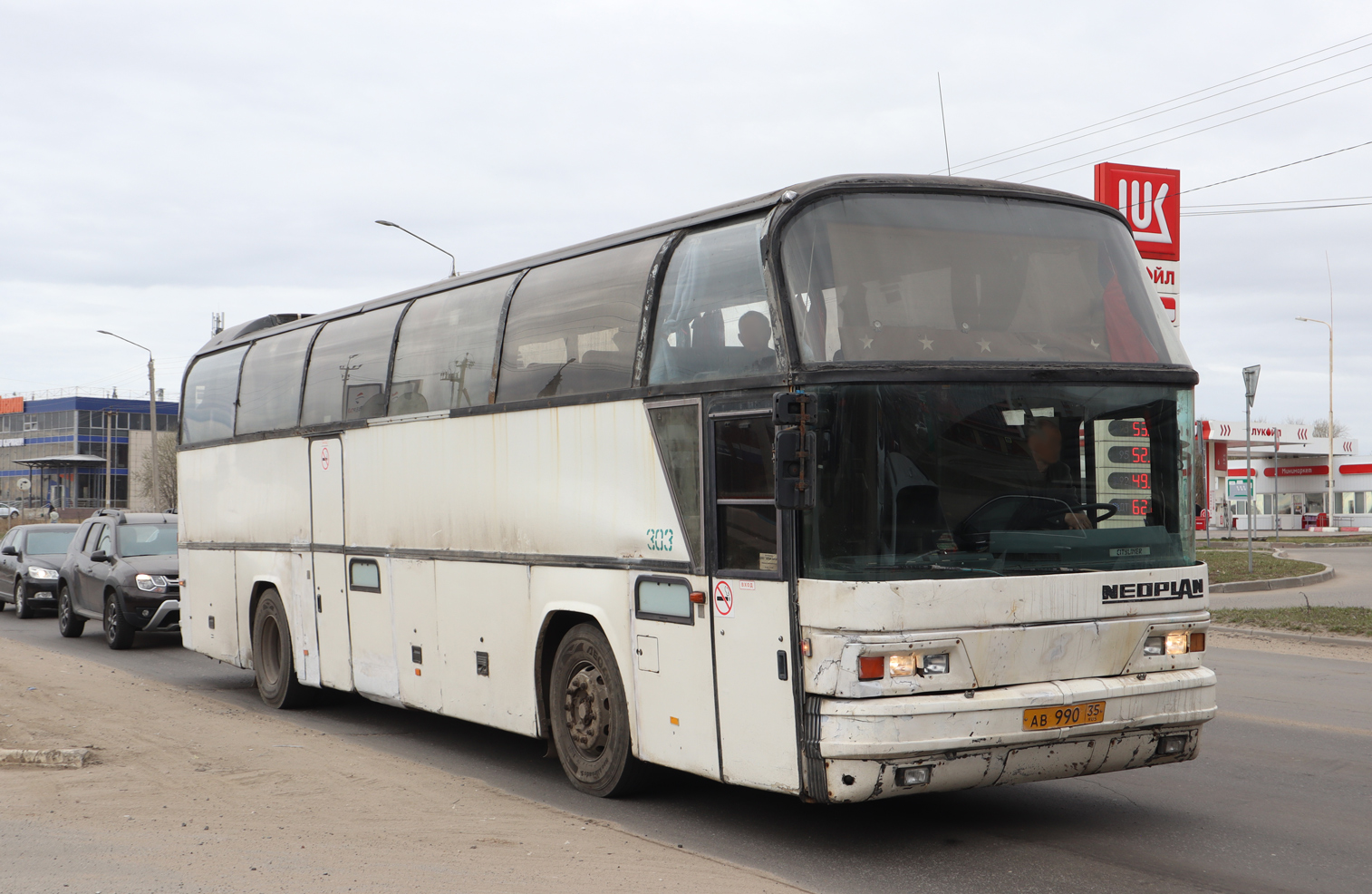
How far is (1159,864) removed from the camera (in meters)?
6.30

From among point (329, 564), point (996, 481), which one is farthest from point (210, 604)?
point (996, 481)

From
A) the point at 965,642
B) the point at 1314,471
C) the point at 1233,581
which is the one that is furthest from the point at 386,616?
the point at 1314,471

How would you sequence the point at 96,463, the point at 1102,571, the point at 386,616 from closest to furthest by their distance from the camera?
the point at 1102,571, the point at 386,616, the point at 96,463

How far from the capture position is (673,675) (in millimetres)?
7359

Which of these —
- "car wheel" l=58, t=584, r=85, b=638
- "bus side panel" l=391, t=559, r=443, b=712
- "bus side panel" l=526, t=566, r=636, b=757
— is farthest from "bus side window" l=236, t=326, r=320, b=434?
"car wheel" l=58, t=584, r=85, b=638

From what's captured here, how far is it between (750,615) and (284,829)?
282 centimetres

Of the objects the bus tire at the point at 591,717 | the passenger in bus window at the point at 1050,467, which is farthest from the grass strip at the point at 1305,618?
the bus tire at the point at 591,717

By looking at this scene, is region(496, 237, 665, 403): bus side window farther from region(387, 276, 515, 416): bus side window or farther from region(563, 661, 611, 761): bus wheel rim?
region(563, 661, 611, 761): bus wheel rim

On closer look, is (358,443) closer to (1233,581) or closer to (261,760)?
(261,760)

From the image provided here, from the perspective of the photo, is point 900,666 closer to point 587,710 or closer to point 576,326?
point 587,710

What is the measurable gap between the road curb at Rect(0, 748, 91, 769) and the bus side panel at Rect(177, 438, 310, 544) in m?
3.35

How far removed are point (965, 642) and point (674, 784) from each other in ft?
8.83

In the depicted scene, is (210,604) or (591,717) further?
(210,604)

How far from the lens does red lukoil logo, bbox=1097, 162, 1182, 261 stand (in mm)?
21031
